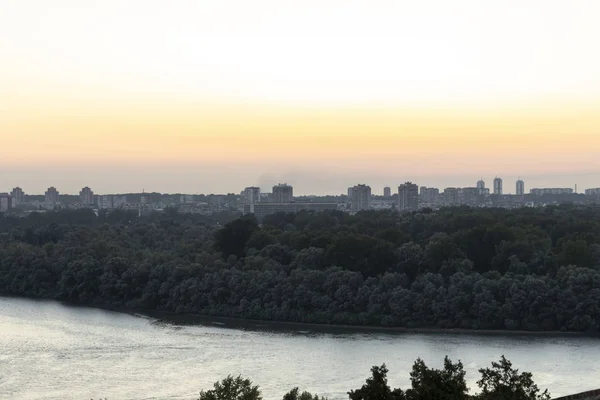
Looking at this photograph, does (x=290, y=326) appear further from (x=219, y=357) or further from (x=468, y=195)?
(x=468, y=195)

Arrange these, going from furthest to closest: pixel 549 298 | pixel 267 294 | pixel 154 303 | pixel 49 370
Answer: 1. pixel 154 303
2. pixel 267 294
3. pixel 549 298
4. pixel 49 370

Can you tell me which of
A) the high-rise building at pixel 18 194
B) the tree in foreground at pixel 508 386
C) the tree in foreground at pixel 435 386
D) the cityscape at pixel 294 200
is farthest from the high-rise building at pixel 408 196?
the tree in foreground at pixel 435 386

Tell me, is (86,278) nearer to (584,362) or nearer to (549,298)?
(549,298)

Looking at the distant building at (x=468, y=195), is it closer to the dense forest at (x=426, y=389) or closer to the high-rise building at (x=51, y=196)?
the high-rise building at (x=51, y=196)

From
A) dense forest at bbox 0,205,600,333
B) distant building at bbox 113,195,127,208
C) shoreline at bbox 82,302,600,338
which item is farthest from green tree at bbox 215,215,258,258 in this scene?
distant building at bbox 113,195,127,208

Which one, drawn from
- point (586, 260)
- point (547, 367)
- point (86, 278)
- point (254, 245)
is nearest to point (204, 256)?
point (254, 245)

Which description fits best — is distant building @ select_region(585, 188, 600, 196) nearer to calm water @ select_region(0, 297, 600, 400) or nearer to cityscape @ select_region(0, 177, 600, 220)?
cityscape @ select_region(0, 177, 600, 220)
